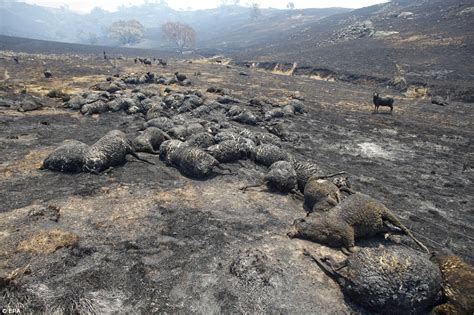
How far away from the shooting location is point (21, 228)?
9.02 meters

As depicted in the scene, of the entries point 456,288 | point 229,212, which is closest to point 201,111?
point 229,212

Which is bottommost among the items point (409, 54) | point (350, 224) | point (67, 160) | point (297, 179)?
point (297, 179)

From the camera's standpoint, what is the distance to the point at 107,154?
530 inches

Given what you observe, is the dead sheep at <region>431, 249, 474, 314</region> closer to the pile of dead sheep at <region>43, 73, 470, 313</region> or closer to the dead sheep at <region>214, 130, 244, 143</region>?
the pile of dead sheep at <region>43, 73, 470, 313</region>

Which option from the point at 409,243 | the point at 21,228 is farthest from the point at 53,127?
the point at 409,243

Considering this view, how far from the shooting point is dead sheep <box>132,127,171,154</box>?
1561 cm

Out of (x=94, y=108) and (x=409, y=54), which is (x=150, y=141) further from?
(x=409, y=54)

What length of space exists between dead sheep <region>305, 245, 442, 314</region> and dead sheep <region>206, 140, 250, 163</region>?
8.67m

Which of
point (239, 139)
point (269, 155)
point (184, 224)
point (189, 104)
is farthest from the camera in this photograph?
point (189, 104)

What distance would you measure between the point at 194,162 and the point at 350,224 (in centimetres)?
681

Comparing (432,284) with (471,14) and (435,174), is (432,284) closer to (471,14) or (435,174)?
(435,174)

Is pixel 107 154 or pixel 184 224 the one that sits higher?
pixel 107 154

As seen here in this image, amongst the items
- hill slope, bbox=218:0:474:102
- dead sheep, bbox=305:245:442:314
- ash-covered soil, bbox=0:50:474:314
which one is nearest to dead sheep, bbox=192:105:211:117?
ash-covered soil, bbox=0:50:474:314

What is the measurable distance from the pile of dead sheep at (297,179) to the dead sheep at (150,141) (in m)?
0.05
